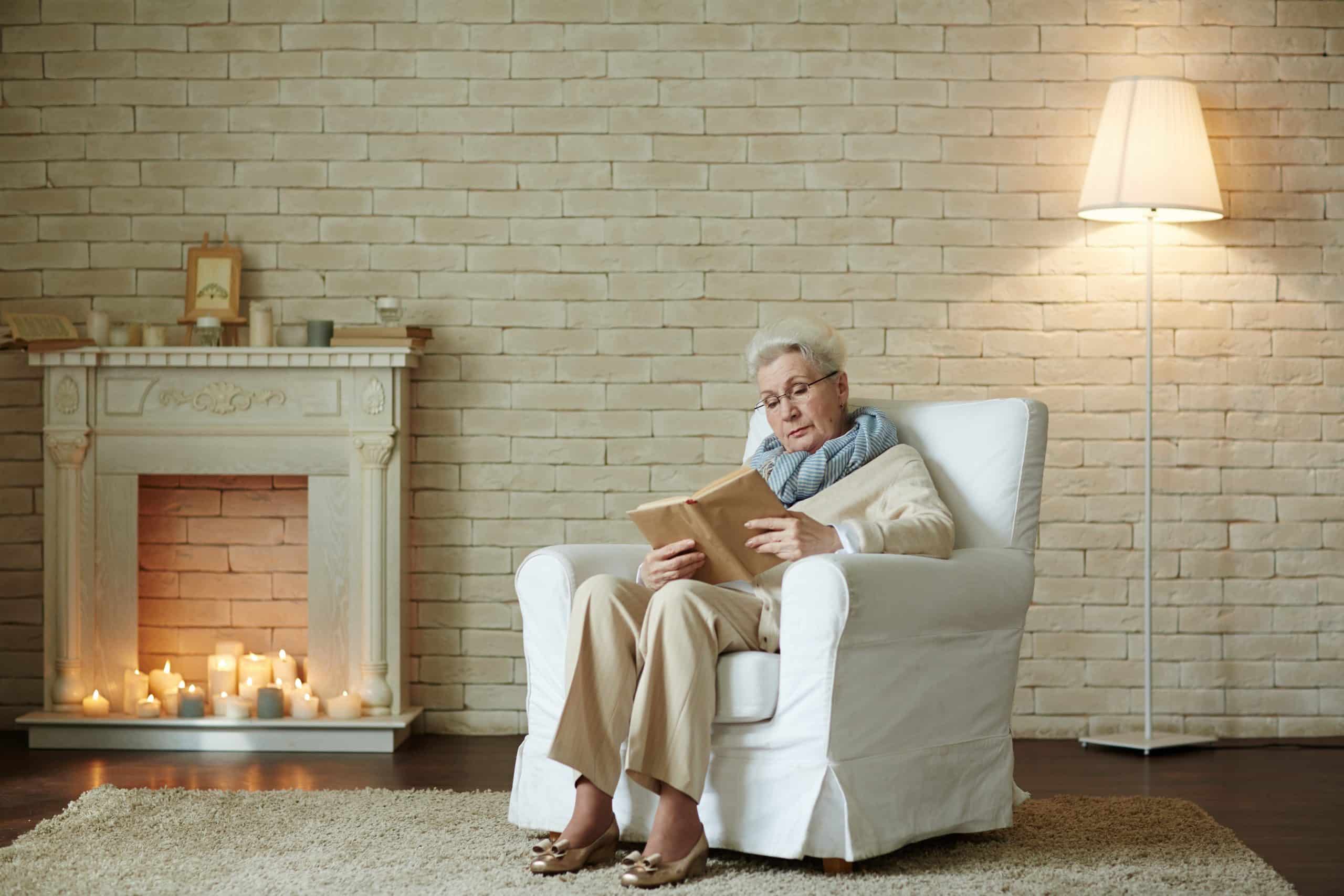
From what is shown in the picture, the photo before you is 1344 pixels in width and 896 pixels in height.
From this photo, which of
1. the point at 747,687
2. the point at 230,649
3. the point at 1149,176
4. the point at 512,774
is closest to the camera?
the point at 747,687

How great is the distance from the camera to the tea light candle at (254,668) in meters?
3.90

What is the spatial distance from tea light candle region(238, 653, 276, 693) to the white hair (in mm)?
1914

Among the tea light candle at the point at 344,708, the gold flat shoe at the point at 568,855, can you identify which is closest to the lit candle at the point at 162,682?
the tea light candle at the point at 344,708

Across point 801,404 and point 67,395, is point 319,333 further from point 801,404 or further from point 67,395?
point 801,404

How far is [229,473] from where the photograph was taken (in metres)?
3.86

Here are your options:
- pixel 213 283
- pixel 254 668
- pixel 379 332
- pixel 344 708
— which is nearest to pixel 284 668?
pixel 254 668

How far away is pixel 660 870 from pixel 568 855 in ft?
0.65

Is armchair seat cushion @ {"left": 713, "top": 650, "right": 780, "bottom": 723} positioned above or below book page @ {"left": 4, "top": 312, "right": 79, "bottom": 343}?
below

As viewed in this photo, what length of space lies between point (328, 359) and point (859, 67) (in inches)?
72.1

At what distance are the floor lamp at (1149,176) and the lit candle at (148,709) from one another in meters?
2.72

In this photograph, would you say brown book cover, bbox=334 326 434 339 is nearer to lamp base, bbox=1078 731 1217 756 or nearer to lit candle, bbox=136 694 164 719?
lit candle, bbox=136 694 164 719

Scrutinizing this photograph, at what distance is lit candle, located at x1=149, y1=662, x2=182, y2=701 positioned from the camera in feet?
12.7

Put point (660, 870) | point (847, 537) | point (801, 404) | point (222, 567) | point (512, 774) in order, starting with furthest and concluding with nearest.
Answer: point (222, 567) → point (512, 774) → point (801, 404) → point (847, 537) → point (660, 870)

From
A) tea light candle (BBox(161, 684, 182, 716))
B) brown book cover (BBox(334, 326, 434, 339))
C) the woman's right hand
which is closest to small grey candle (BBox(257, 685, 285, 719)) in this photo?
tea light candle (BBox(161, 684, 182, 716))
